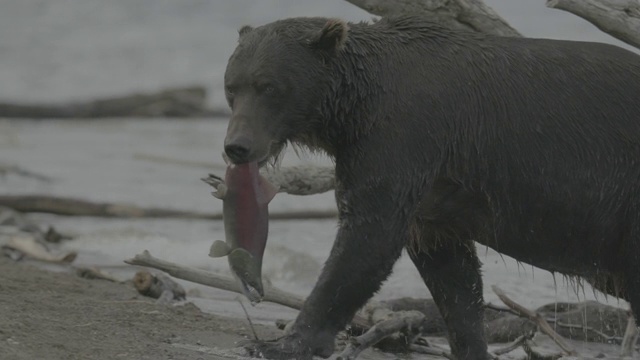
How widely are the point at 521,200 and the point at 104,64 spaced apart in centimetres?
1880

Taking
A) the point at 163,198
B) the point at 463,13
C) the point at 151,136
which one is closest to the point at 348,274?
the point at 463,13

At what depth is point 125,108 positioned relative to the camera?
19.2m

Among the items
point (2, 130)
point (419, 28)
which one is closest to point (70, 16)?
point (2, 130)

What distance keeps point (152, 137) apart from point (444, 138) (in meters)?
10.8

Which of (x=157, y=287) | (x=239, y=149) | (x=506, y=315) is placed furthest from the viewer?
(x=157, y=287)

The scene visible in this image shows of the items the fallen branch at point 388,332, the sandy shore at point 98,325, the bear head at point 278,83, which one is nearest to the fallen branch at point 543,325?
the fallen branch at point 388,332

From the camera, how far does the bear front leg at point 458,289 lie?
6.80 metres

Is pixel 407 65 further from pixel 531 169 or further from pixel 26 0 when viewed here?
pixel 26 0

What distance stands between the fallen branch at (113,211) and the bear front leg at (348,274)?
18.6ft

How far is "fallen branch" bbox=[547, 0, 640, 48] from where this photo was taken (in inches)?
292

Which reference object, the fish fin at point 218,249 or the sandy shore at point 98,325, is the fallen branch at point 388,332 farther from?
the fish fin at point 218,249

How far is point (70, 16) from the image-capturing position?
29.1 metres

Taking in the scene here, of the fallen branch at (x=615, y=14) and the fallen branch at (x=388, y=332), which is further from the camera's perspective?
the fallen branch at (x=615, y=14)

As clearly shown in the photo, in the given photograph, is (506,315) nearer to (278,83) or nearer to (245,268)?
(245,268)
